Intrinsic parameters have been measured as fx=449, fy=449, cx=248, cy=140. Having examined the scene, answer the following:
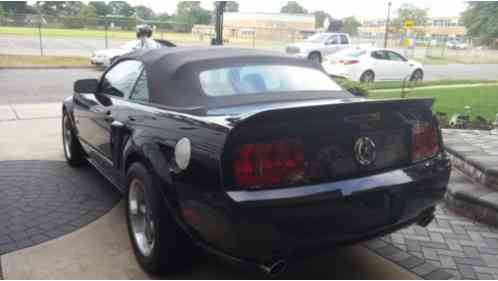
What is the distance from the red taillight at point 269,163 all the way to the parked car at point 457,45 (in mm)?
41737

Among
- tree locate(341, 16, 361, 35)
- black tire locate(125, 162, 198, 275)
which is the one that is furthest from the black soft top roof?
tree locate(341, 16, 361, 35)

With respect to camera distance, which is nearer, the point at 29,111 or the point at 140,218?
the point at 140,218

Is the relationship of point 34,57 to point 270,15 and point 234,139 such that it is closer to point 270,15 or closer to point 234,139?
point 234,139

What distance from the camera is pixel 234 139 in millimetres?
2373

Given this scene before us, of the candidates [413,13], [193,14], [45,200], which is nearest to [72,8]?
[193,14]

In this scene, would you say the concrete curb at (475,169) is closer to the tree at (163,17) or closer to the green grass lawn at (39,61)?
the green grass lawn at (39,61)

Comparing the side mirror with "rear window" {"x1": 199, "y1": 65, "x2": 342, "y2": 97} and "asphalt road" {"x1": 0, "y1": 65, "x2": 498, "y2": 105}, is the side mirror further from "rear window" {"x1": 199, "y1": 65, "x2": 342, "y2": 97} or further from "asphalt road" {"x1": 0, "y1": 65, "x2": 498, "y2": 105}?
"asphalt road" {"x1": 0, "y1": 65, "x2": 498, "y2": 105}

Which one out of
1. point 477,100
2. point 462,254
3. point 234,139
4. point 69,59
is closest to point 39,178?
point 234,139

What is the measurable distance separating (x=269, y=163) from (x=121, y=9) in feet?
234

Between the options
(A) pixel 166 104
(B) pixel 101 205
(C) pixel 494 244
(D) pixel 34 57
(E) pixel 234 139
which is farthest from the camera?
(D) pixel 34 57

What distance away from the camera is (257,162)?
7.82 ft

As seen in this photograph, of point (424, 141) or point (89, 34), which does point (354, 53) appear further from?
point (89, 34)

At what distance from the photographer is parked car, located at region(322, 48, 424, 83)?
1611cm

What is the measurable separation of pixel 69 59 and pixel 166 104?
2027cm
